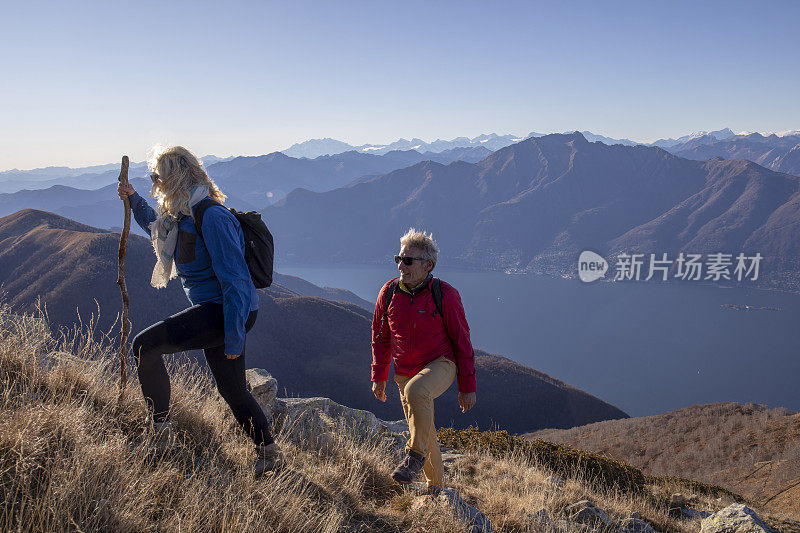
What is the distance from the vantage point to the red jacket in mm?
2818

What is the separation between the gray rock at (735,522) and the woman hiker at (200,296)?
301cm

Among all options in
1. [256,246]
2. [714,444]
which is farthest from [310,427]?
[714,444]

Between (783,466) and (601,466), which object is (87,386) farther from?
(783,466)

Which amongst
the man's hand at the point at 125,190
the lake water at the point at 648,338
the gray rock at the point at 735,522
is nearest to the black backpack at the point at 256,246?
the man's hand at the point at 125,190

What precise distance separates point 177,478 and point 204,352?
60 centimetres

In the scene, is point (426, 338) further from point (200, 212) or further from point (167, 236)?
point (167, 236)

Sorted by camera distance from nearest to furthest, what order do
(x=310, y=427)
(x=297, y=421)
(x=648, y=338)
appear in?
(x=297, y=421) < (x=310, y=427) < (x=648, y=338)

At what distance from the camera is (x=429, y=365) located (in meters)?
2.78

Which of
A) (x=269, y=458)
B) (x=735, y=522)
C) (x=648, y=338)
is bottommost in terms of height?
(x=648, y=338)

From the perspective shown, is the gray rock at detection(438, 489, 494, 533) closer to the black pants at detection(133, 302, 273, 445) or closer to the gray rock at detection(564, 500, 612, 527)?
the gray rock at detection(564, 500, 612, 527)

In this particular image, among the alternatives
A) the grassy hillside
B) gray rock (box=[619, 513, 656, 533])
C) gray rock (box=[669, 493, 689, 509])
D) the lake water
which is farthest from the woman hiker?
the lake water

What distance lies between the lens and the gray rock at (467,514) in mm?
2377

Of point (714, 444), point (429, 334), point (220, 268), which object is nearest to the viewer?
point (220, 268)

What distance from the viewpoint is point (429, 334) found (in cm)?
282
